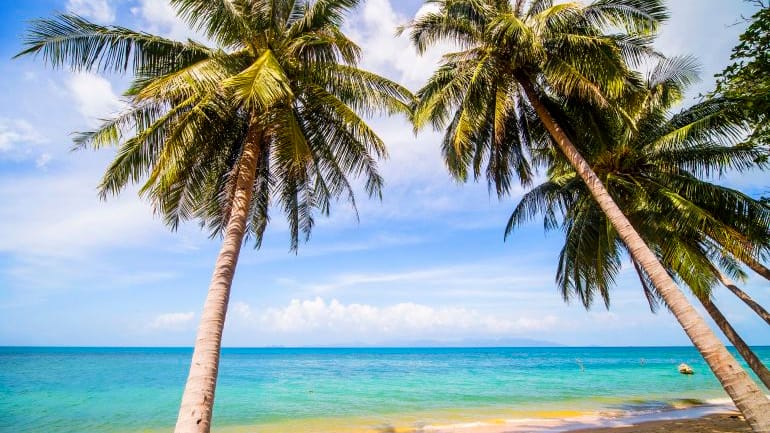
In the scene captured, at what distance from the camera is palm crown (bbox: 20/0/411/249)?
7059mm

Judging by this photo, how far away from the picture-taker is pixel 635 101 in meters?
9.59

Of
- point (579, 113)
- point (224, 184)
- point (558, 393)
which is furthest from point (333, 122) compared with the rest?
point (558, 393)

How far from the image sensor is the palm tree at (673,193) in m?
8.44

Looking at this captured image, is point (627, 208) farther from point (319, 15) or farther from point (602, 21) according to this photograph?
point (319, 15)

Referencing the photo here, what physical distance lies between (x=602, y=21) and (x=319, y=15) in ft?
20.8

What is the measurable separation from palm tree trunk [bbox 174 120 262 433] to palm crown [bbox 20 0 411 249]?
0.71 m

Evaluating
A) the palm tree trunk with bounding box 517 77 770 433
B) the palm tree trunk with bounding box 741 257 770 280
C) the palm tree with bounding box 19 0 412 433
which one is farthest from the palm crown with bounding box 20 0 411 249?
the palm tree trunk with bounding box 741 257 770 280

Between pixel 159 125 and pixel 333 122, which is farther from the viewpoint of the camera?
pixel 333 122

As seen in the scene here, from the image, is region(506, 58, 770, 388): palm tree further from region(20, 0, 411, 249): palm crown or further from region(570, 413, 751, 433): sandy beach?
region(20, 0, 411, 249): palm crown

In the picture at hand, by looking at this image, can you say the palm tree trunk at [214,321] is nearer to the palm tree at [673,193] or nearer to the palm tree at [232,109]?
the palm tree at [232,109]

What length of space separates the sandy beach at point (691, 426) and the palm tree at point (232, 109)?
10201mm

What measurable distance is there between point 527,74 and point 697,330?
6.38 meters

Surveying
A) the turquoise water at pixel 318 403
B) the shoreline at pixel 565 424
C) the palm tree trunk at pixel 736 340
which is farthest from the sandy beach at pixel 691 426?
the turquoise water at pixel 318 403

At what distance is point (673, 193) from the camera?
8945 millimetres
